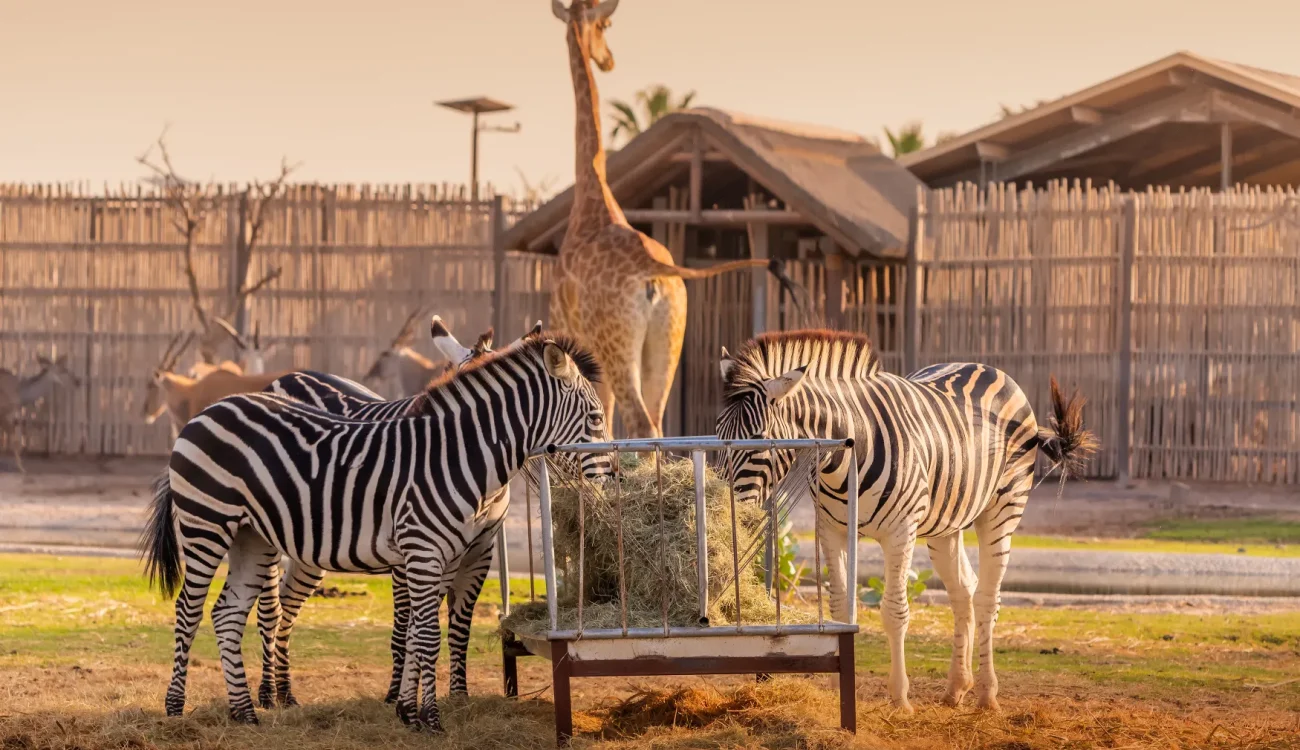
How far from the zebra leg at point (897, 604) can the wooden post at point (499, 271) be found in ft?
41.3

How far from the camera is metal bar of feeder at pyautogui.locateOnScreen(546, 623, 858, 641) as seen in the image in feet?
22.8

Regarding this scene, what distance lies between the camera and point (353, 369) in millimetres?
20766

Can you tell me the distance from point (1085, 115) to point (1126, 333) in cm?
380

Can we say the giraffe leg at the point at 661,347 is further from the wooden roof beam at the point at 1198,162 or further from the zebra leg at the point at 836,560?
the wooden roof beam at the point at 1198,162

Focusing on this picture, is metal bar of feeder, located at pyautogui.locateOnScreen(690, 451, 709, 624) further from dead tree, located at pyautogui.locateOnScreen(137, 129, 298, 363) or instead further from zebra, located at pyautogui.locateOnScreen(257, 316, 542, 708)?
dead tree, located at pyautogui.locateOnScreen(137, 129, 298, 363)

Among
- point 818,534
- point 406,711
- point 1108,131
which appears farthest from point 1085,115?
point 406,711

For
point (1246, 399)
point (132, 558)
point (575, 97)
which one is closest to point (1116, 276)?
point (1246, 399)

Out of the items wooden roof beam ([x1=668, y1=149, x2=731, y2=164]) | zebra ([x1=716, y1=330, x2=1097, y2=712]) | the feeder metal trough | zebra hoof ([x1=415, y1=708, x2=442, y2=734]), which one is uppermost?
wooden roof beam ([x1=668, y1=149, x2=731, y2=164])

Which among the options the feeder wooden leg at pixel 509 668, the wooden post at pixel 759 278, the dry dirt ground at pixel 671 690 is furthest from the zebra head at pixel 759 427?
the wooden post at pixel 759 278

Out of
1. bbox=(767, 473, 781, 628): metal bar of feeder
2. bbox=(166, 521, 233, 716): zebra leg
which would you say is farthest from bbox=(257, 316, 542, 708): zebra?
Answer: bbox=(767, 473, 781, 628): metal bar of feeder

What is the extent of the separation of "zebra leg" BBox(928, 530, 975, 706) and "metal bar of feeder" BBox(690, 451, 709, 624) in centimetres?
201

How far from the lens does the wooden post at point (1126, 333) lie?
18.0 meters

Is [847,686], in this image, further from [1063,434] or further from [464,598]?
[1063,434]

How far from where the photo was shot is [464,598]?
8266 mm
